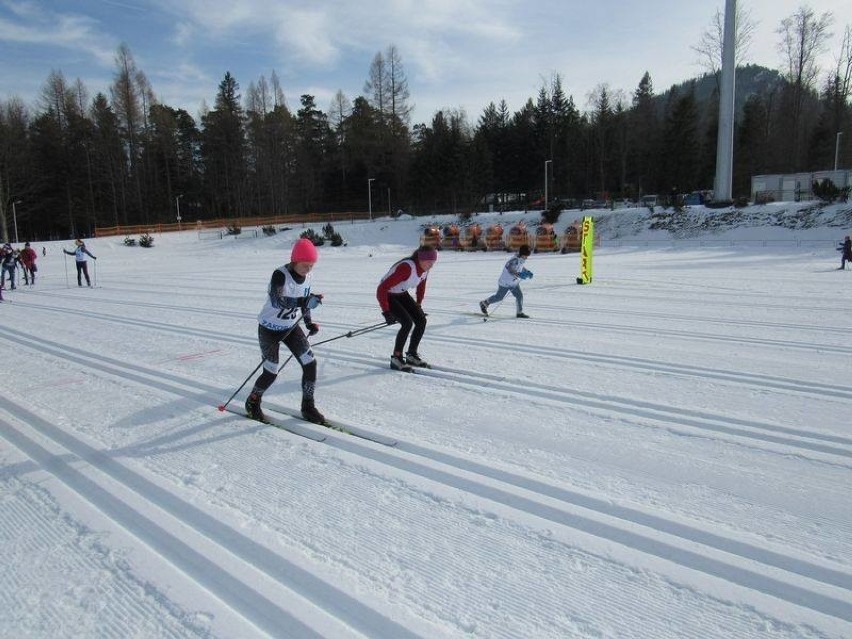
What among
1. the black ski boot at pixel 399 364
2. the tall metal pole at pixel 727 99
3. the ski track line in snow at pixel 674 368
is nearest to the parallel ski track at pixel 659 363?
the ski track line in snow at pixel 674 368

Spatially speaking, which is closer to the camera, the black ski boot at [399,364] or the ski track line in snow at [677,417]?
the ski track line in snow at [677,417]

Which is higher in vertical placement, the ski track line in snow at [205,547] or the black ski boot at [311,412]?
the black ski boot at [311,412]

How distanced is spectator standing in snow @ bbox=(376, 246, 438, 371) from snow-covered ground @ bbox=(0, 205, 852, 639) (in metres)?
0.35

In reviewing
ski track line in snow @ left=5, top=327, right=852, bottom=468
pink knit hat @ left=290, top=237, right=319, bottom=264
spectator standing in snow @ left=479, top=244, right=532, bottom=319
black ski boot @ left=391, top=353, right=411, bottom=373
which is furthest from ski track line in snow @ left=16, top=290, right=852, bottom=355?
pink knit hat @ left=290, top=237, right=319, bottom=264

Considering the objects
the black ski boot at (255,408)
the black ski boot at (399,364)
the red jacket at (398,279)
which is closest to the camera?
the black ski boot at (255,408)

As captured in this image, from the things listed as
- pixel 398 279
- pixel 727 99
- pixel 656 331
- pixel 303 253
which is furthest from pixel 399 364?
pixel 727 99

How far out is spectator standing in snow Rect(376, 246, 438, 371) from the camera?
6.27 metres

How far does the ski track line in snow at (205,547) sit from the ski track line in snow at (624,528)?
2 centimetres

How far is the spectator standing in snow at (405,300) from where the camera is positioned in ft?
20.6

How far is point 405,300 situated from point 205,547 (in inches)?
157

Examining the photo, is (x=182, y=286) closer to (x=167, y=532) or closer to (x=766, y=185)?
(x=167, y=532)

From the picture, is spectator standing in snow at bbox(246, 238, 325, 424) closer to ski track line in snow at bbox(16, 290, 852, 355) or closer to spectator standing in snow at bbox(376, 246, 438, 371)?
spectator standing in snow at bbox(376, 246, 438, 371)

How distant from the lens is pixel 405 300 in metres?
6.51

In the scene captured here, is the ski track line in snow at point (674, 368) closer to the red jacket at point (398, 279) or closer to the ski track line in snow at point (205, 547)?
the red jacket at point (398, 279)
